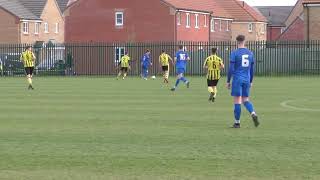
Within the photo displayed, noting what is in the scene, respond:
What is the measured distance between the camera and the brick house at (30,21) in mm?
75000

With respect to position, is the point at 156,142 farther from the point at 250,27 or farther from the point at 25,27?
the point at 250,27

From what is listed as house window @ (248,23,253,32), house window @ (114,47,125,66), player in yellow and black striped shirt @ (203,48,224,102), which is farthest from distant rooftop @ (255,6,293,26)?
player in yellow and black striped shirt @ (203,48,224,102)

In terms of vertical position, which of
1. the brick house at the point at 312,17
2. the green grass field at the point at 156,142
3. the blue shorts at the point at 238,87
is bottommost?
the green grass field at the point at 156,142

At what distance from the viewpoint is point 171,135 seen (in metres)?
13.5

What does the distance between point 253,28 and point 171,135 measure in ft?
276

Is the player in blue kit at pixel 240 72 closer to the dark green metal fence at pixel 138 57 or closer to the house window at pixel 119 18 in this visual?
the dark green metal fence at pixel 138 57

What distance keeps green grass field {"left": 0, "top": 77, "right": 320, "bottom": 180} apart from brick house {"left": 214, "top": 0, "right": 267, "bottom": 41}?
70.9 metres

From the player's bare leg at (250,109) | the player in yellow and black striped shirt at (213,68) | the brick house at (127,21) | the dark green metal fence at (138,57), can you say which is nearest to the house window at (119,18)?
the brick house at (127,21)

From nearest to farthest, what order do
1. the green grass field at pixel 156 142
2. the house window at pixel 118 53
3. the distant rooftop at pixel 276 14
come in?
the green grass field at pixel 156 142 → the house window at pixel 118 53 → the distant rooftop at pixel 276 14

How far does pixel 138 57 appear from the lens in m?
54.7

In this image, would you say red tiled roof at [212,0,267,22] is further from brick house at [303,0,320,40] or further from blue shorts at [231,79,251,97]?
blue shorts at [231,79,251,97]

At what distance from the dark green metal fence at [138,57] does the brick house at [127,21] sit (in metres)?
5.72

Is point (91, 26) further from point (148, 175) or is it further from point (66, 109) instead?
point (148, 175)

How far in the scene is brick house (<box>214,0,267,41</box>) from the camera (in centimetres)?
9144
